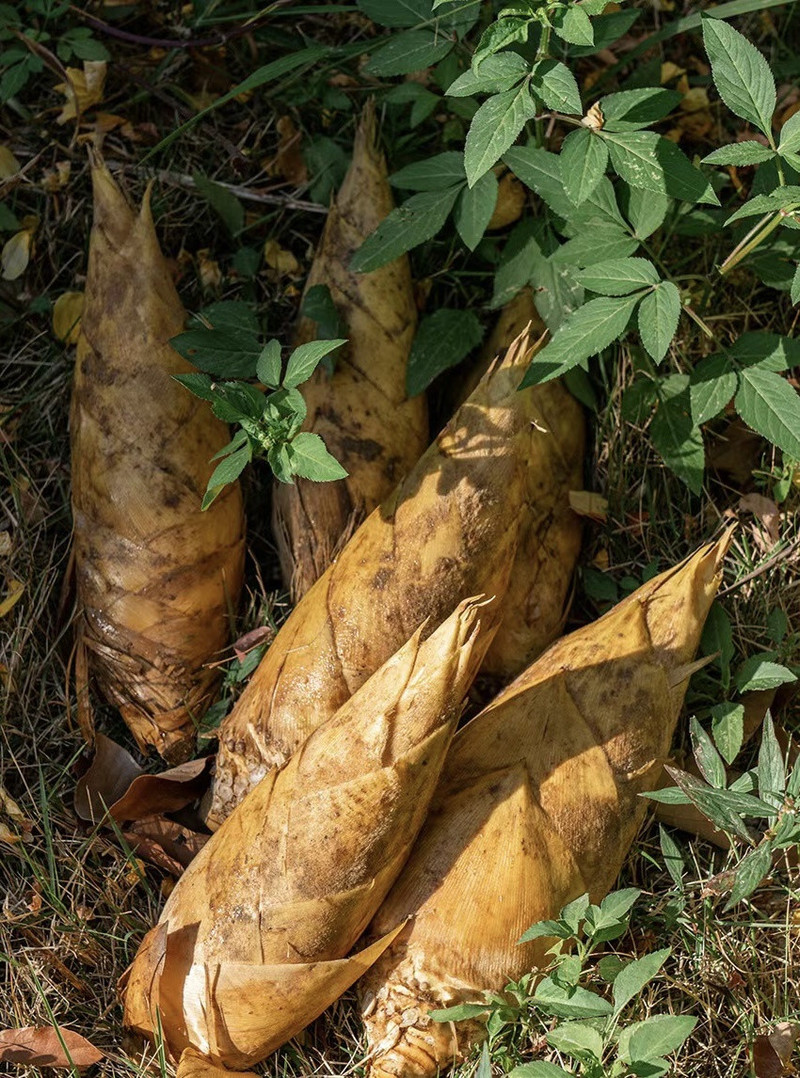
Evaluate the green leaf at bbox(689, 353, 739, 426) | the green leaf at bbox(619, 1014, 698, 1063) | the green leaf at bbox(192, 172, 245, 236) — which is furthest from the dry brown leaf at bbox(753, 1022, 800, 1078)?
the green leaf at bbox(192, 172, 245, 236)

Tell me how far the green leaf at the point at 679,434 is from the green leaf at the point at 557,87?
2.20 ft

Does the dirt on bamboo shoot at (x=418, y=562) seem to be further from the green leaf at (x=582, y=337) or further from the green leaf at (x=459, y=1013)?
the green leaf at (x=459, y=1013)

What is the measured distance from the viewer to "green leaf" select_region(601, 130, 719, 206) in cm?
191

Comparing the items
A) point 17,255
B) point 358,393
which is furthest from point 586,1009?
point 17,255

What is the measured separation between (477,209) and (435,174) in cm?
12

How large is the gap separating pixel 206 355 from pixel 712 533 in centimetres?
105

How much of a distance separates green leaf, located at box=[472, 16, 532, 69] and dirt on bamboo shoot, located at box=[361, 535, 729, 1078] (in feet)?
2.83

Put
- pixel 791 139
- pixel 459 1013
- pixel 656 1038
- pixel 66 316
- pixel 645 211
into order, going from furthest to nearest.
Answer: pixel 66 316 → pixel 645 211 → pixel 791 139 → pixel 459 1013 → pixel 656 1038

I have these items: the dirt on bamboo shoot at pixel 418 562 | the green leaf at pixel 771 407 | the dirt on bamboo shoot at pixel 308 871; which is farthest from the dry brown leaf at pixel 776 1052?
the green leaf at pixel 771 407

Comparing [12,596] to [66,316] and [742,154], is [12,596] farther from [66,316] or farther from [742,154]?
[742,154]

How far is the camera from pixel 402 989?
6.08 ft

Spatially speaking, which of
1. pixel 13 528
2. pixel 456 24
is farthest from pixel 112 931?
pixel 456 24

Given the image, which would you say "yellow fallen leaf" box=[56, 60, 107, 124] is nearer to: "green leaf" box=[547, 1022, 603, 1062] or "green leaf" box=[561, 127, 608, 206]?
"green leaf" box=[561, 127, 608, 206]

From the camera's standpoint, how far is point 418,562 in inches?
78.5
